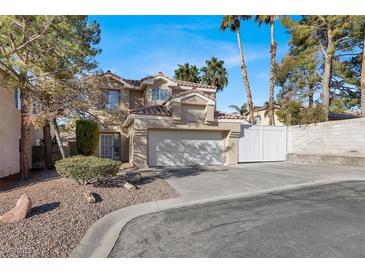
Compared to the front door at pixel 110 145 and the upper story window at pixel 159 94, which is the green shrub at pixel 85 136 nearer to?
the front door at pixel 110 145

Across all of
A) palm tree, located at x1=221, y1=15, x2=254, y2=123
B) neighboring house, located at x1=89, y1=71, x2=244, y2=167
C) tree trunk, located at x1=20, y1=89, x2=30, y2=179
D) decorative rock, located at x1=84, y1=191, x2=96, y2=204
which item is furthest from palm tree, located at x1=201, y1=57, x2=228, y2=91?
decorative rock, located at x1=84, y1=191, x2=96, y2=204

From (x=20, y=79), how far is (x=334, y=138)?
53.8ft

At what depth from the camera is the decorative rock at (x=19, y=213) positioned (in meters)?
4.94

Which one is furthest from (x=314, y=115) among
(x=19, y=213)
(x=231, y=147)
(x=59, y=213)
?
(x=19, y=213)

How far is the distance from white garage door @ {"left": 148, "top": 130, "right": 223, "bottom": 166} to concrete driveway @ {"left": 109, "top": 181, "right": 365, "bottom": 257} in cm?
824

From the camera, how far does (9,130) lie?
1146cm

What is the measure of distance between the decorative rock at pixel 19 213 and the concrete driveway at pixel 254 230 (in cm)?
216

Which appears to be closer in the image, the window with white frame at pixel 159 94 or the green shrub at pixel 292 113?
the green shrub at pixel 292 113

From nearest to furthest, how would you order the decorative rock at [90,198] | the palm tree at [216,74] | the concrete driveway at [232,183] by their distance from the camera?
the decorative rock at [90,198] < the concrete driveway at [232,183] < the palm tree at [216,74]

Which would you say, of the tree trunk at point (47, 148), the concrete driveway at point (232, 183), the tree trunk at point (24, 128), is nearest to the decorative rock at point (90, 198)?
the concrete driveway at point (232, 183)

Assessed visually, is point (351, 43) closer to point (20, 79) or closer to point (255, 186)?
point (255, 186)

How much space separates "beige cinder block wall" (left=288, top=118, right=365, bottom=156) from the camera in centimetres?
1351

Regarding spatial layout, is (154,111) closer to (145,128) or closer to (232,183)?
(145,128)

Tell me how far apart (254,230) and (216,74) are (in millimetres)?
27070
